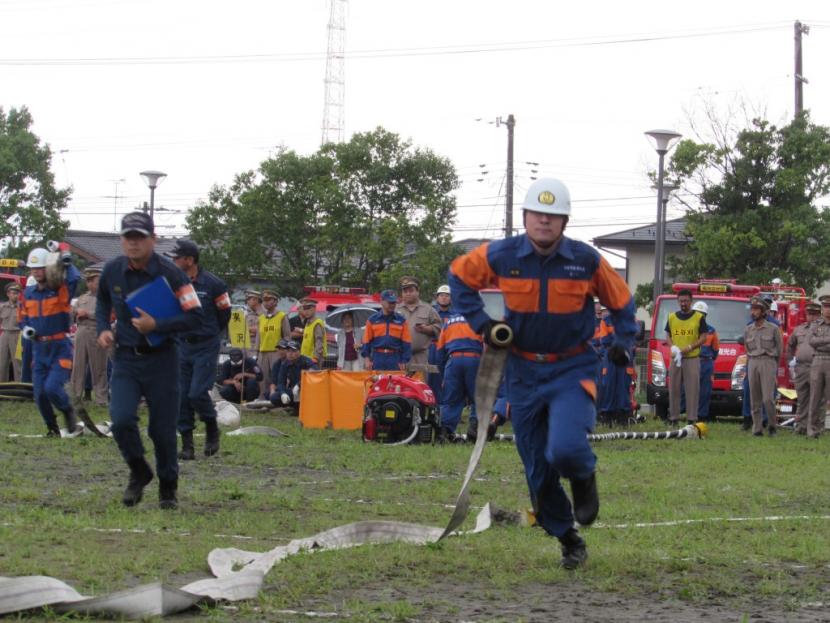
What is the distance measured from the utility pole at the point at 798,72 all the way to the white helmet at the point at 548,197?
32.4 m

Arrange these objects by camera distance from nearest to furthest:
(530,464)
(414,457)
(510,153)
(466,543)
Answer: (530,464) → (466,543) → (414,457) → (510,153)

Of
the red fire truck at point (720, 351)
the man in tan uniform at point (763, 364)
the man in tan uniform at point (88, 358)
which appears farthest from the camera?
the red fire truck at point (720, 351)

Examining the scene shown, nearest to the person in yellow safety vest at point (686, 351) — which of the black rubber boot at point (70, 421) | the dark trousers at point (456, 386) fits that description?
the dark trousers at point (456, 386)

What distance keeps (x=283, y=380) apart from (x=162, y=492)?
12623 mm

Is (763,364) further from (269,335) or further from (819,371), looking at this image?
(269,335)

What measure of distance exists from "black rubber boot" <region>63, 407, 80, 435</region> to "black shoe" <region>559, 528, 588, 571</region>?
8937 millimetres

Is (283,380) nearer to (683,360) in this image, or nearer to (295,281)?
(683,360)

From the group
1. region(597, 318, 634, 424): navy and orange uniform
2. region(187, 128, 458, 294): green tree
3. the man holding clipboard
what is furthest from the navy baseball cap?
region(187, 128, 458, 294): green tree

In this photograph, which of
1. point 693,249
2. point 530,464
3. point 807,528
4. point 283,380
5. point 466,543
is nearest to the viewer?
point 530,464

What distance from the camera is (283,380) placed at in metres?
22.1

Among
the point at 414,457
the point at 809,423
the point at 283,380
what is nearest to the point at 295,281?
the point at 283,380

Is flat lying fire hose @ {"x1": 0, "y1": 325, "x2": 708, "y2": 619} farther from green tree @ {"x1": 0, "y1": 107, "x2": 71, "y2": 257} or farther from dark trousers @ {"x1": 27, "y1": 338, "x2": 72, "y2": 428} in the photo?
green tree @ {"x1": 0, "y1": 107, "x2": 71, "y2": 257}

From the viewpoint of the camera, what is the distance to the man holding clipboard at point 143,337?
919 centimetres

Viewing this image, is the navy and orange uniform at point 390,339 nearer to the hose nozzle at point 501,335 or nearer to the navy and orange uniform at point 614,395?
the navy and orange uniform at point 614,395
